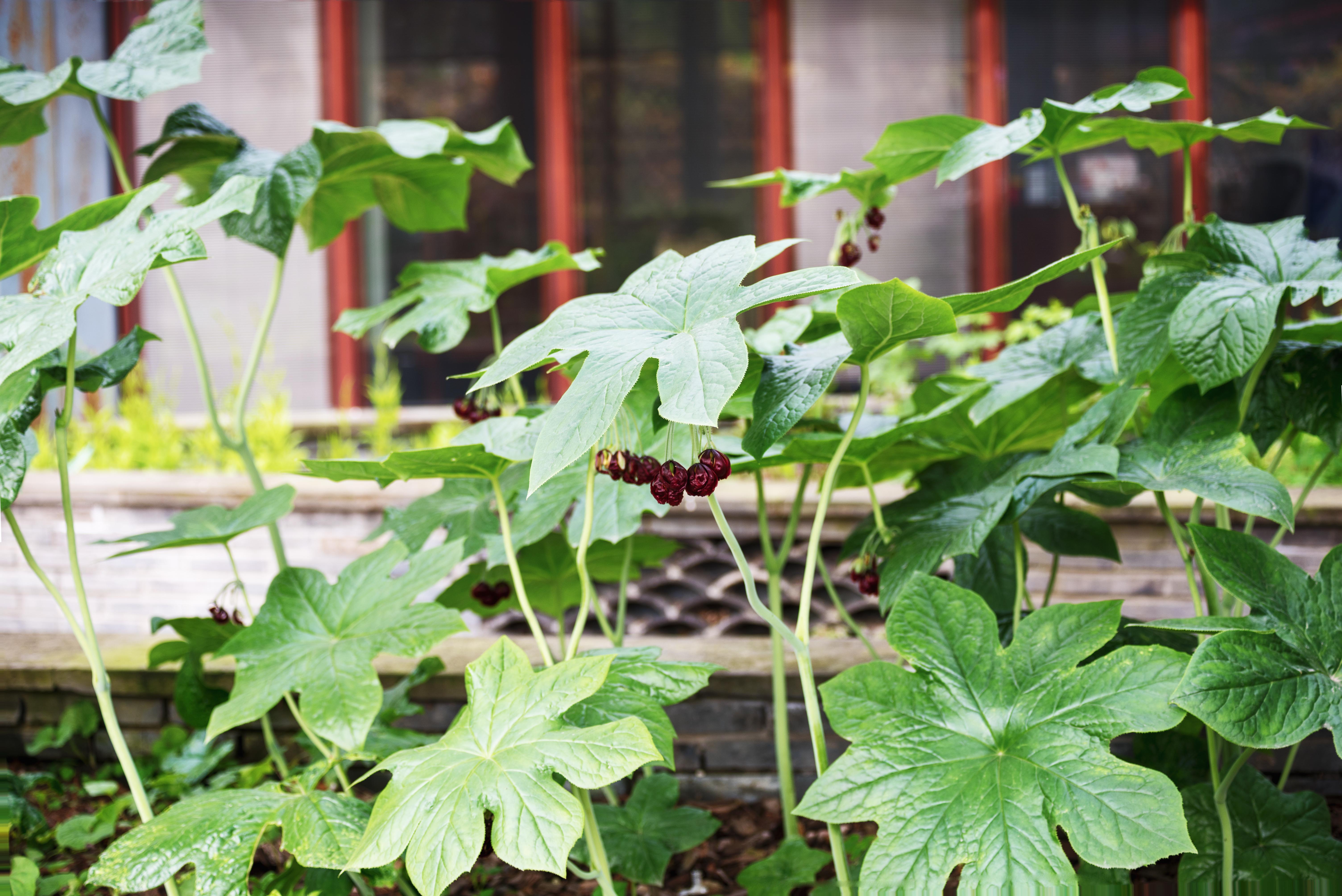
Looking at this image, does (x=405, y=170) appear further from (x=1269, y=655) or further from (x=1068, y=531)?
(x=1269, y=655)

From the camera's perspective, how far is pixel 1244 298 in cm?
108

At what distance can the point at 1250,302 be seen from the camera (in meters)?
1.07

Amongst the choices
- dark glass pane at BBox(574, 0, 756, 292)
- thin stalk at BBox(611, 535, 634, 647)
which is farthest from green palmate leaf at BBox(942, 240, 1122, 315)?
dark glass pane at BBox(574, 0, 756, 292)

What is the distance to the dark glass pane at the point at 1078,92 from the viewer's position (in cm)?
491

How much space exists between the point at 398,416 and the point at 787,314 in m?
3.42

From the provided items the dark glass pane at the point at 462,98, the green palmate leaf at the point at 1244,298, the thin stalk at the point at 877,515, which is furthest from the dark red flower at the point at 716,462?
the dark glass pane at the point at 462,98

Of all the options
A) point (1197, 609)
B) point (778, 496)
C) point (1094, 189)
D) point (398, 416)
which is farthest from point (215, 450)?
point (1094, 189)

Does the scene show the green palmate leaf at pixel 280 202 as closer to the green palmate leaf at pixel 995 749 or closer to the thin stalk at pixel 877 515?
the thin stalk at pixel 877 515

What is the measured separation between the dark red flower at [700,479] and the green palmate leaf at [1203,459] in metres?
0.49

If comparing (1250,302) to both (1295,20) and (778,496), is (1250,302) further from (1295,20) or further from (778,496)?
(1295,20)

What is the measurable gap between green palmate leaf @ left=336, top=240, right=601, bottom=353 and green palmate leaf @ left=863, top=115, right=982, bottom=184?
427 mm

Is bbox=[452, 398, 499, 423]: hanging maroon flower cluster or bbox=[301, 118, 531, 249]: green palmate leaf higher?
bbox=[301, 118, 531, 249]: green palmate leaf

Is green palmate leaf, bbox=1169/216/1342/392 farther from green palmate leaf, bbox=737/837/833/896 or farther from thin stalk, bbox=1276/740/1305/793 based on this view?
green palmate leaf, bbox=737/837/833/896

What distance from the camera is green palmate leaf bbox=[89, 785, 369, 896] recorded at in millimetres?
976
